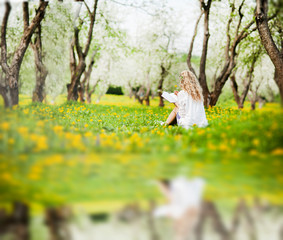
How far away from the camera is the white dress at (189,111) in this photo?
283 inches

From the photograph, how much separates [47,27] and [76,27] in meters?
3.24

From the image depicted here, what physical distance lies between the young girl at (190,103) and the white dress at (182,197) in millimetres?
4575

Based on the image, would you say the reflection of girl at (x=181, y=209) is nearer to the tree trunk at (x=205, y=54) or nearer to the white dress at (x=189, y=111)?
the white dress at (x=189, y=111)

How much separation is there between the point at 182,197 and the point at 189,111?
16.0 feet

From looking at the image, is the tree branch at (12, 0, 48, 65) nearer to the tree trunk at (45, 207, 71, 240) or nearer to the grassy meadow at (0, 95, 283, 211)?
the grassy meadow at (0, 95, 283, 211)

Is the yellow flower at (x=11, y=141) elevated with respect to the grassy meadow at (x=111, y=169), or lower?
elevated

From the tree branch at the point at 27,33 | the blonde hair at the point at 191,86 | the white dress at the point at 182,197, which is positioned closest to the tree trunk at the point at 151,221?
the white dress at the point at 182,197

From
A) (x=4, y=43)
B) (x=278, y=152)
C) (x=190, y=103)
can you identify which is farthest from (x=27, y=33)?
(x=278, y=152)

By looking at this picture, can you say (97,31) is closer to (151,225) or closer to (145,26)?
(145,26)

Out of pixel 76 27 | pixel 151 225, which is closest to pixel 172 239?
pixel 151 225

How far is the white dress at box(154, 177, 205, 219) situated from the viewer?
2.54m

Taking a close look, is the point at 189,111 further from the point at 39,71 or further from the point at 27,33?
the point at 27,33

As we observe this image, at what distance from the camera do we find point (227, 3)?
1491 cm

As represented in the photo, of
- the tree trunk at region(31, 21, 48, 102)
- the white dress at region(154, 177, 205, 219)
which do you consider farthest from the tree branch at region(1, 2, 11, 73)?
the white dress at region(154, 177, 205, 219)
